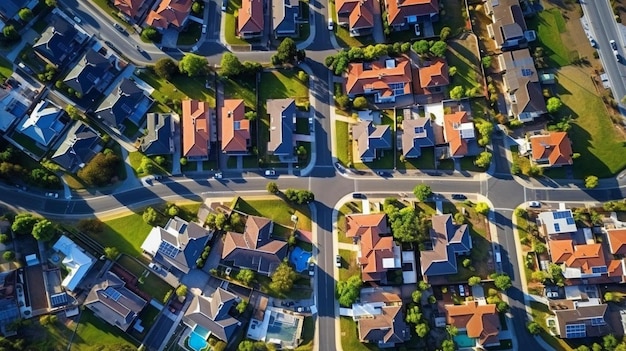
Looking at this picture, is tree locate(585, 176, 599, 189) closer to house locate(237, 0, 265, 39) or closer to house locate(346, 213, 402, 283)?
house locate(346, 213, 402, 283)

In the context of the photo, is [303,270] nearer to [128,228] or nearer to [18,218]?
[128,228]

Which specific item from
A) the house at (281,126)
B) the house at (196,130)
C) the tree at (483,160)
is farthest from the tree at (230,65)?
the tree at (483,160)

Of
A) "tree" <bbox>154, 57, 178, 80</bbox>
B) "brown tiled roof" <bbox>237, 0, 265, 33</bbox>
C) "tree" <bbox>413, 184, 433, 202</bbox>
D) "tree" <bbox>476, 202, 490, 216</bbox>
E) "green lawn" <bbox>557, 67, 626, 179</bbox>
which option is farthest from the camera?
"brown tiled roof" <bbox>237, 0, 265, 33</bbox>

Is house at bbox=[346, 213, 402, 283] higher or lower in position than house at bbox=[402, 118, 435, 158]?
lower

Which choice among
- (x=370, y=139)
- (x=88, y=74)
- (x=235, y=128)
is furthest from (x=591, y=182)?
(x=88, y=74)

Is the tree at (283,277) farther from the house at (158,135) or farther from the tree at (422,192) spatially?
the house at (158,135)

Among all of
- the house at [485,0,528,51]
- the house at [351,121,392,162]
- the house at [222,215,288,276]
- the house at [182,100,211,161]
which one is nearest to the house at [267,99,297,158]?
the house at [182,100,211,161]
